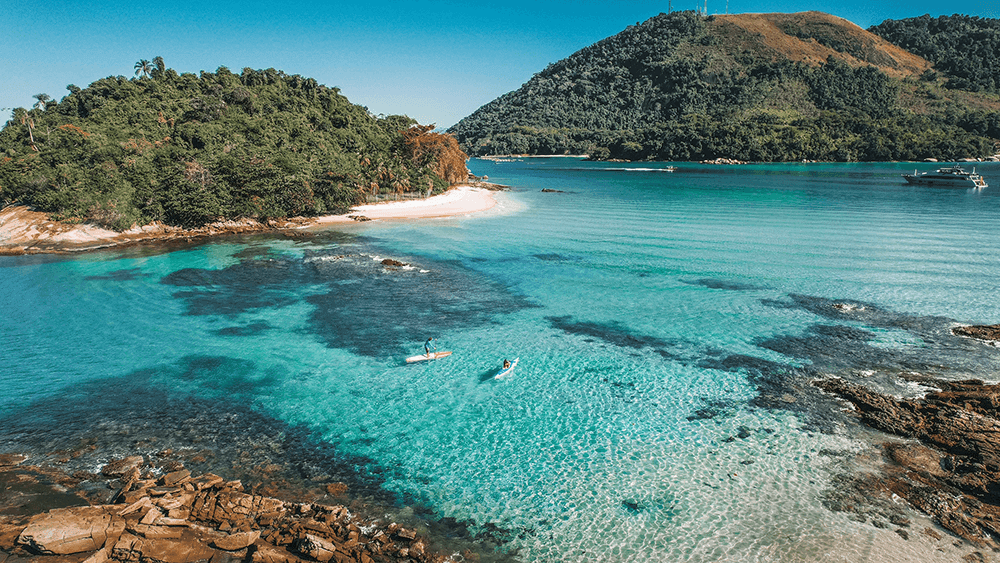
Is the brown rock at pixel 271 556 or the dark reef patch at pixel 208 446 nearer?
the brown rock at pixel 271 556

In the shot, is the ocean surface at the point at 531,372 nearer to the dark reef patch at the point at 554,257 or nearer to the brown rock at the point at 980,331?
the brown rock at the point at 980,331

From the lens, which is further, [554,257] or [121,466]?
[554,257]

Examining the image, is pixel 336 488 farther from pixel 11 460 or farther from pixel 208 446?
pixel 11 460

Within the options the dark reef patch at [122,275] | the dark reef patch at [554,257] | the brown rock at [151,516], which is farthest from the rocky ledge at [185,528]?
the dark reef patch at [554,257]

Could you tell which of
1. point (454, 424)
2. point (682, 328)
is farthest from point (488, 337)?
point (682, 328)

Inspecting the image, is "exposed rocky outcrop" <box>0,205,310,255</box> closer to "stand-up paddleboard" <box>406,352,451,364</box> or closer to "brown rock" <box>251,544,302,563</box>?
"stand-up paddleboard" <box>406,352,451,364</box>

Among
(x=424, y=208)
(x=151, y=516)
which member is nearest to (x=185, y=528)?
(x=151, y=516)
